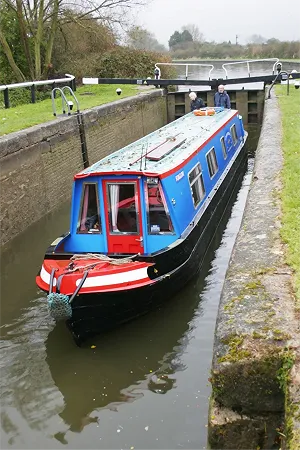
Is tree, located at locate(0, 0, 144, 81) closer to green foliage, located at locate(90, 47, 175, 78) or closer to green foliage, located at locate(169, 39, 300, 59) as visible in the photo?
green foliage, located at locate(90, 47, 175, 78)

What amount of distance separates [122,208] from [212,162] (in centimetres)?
340

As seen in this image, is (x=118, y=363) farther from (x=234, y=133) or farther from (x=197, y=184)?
(x=234, y=133)

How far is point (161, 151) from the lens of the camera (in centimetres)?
803

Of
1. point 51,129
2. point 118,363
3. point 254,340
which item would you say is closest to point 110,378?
point 118,363

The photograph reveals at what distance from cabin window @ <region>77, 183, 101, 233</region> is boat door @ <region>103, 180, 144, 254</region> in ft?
0.64

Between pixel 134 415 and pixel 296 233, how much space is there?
2.37 metres

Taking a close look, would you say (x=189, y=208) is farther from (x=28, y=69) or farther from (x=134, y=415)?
(x=28, y=69)

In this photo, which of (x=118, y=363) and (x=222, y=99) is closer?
(x=118, y=363)

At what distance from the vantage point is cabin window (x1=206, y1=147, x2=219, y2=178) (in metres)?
9.45

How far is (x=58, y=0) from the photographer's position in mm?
20250

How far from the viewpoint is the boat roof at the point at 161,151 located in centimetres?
702

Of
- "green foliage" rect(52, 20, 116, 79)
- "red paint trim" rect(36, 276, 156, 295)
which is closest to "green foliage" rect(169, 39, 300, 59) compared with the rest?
"green foliage" rect(52, 20, 116, 79)

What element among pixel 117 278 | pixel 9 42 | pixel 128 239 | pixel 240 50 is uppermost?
pixel 240 50

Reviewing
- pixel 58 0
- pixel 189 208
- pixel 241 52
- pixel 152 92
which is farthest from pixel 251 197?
pixel 241 52
